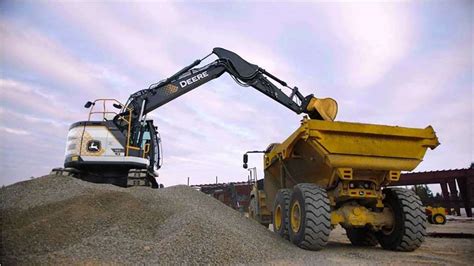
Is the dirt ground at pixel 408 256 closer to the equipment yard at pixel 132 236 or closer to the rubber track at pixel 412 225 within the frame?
the equipment yard at pixel 132 236

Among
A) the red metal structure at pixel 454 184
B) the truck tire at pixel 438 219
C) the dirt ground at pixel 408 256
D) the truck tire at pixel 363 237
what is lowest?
the dirt ground at pixel 408 256

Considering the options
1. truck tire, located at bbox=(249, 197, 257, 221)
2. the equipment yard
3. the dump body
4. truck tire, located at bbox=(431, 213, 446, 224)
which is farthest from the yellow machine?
the dump body

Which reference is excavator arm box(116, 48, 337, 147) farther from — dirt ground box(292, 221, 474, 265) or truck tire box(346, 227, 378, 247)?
dirt ground box(292, 221, 474, 265)

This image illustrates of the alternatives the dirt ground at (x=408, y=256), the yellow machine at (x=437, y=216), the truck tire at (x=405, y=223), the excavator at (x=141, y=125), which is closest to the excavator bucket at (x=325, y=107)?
the excavator at (x=141, y=125)

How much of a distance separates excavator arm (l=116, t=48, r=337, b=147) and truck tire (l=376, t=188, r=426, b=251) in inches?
159

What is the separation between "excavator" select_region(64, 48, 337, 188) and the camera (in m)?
8.72

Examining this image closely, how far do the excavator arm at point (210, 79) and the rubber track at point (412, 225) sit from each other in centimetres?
429

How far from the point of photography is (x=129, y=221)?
5426 millimetres

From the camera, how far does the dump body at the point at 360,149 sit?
5.70 m

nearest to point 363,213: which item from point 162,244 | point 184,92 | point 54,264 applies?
point 162,244

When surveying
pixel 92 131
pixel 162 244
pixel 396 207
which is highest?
pixel 92 131

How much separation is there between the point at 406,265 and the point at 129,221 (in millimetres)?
4082

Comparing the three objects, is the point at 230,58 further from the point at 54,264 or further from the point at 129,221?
the point at 54,264

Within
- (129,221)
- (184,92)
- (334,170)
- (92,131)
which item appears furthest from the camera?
(184,92)
